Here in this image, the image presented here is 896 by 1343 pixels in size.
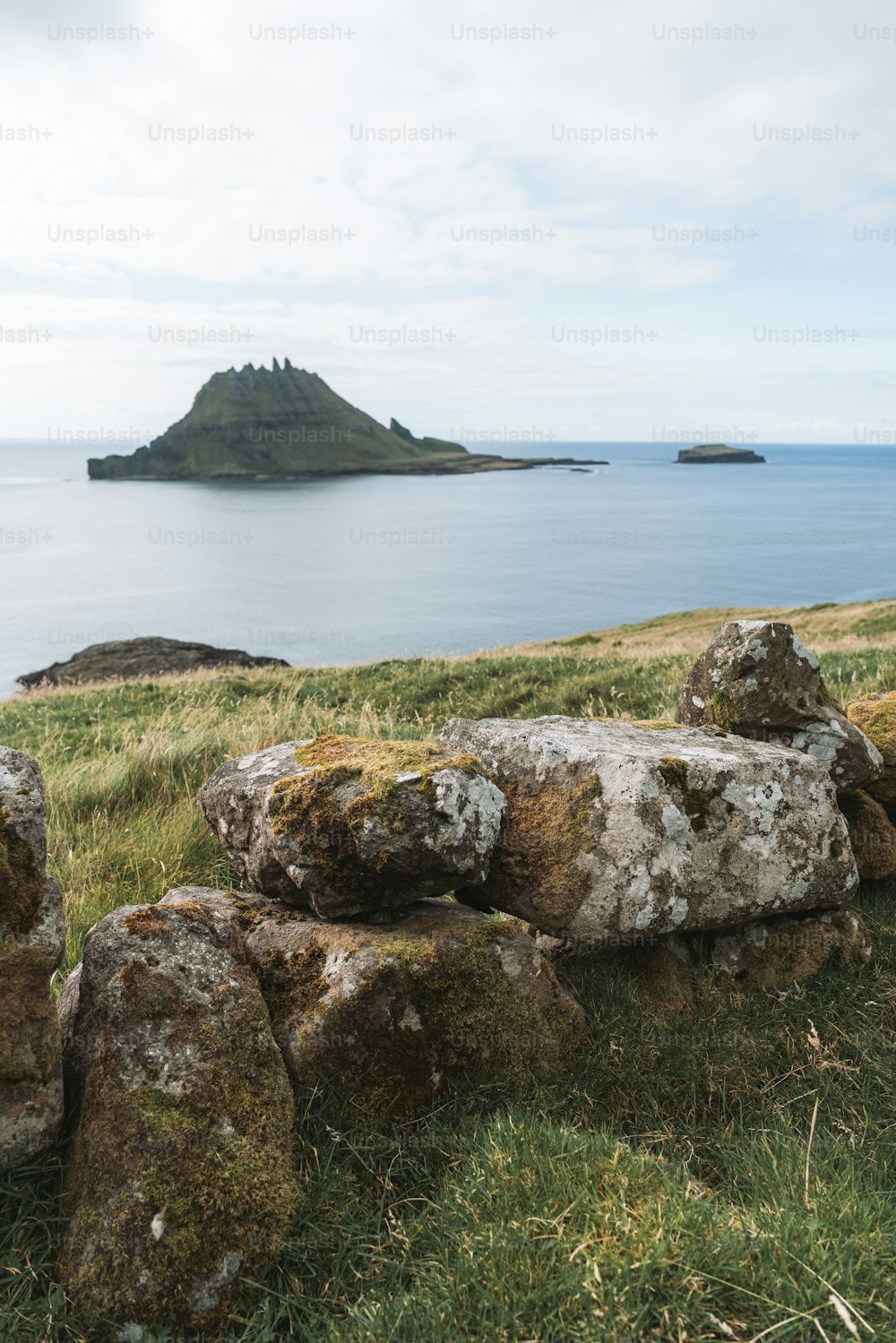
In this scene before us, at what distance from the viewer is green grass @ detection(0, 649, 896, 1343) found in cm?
318

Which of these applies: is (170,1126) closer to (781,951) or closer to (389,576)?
(781,951)

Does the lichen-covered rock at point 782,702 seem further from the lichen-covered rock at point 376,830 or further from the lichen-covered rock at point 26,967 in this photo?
the lichen-covered rock at point 26,967

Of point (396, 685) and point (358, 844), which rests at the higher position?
point (358, 844)

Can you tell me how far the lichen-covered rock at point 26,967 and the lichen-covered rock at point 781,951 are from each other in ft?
13.9

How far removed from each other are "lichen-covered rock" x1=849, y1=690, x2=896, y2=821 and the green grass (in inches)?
33.8

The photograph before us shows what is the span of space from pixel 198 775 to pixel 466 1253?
7212mm

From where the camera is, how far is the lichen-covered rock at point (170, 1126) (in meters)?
3.58

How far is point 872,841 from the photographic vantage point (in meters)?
7.00

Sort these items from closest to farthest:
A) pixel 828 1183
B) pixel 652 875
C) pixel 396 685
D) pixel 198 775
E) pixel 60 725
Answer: pixel 828 1183, pixel 652 875, pixel 198 775, pixel 60 725, pixel 396 685

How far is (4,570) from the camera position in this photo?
118500 millimetres

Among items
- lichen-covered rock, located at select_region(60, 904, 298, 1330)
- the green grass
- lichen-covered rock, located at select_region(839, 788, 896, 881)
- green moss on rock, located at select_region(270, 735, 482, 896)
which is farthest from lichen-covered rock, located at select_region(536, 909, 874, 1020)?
lichen-covered rock, located at select_region(60, 904, 298, 1330)

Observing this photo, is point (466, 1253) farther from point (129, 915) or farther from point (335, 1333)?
point (129, 915)

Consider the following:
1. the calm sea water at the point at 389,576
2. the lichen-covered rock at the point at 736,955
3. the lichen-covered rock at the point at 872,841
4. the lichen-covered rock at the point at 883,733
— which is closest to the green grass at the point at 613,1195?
the lichen-covered rock at the point at 736,955

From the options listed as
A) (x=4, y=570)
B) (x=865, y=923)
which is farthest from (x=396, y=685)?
(x=4, y=570)
